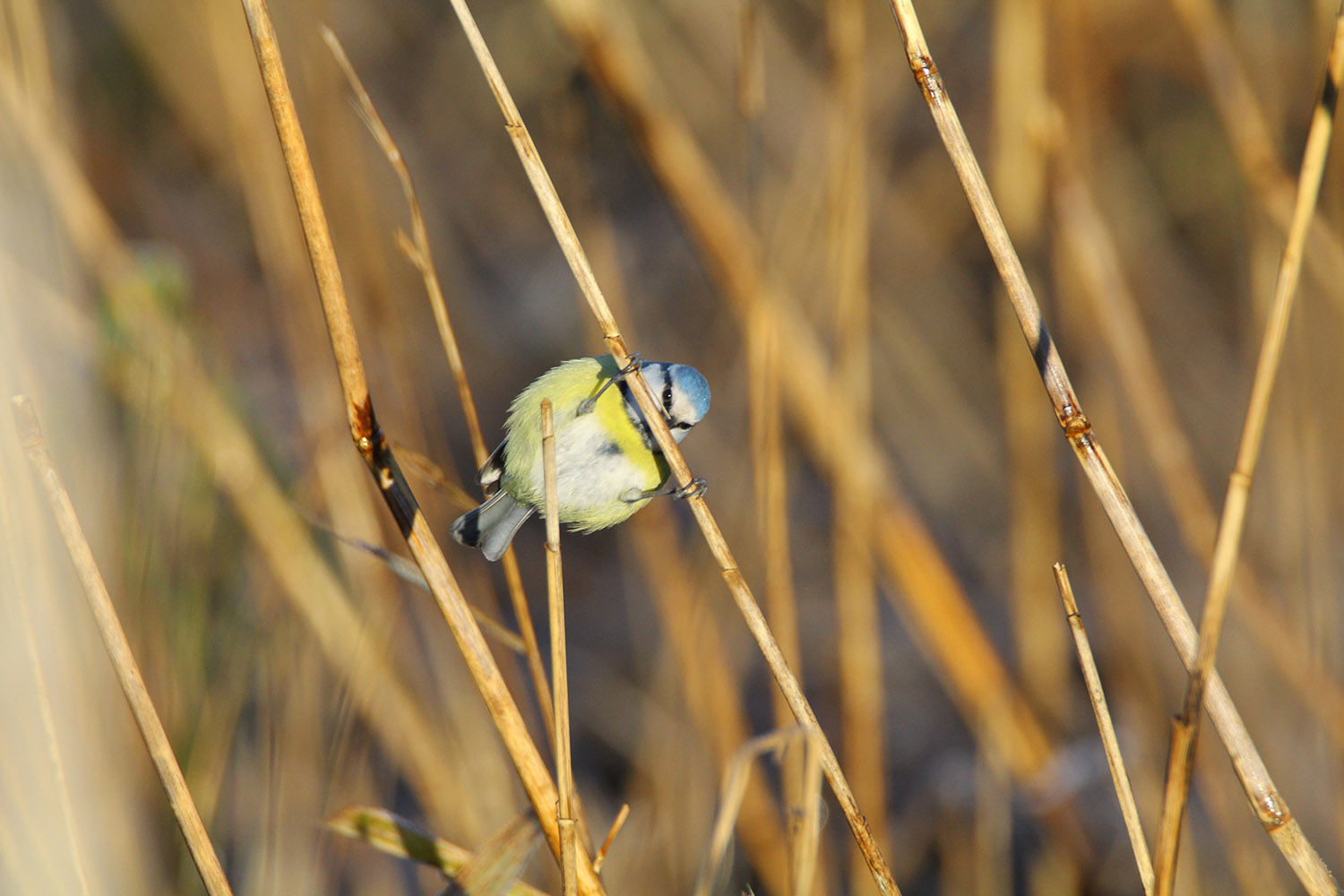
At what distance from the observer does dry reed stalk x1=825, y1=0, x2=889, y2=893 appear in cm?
109

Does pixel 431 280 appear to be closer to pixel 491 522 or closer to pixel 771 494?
pixel 491 522

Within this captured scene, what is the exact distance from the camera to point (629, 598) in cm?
216

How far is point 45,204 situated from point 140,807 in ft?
2.08

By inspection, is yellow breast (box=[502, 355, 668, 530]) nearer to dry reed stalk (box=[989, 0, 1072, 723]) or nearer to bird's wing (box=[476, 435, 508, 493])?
bird's wing (box=[476, 435, 508, 493])

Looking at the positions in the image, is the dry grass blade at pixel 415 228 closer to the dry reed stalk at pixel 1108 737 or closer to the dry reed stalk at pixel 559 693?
the dry reed stalk at pixel 559 693

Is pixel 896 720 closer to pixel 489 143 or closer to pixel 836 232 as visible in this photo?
pixel 836 232

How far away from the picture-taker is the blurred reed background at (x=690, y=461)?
97 cm

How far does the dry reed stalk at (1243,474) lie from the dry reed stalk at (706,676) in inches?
27.5

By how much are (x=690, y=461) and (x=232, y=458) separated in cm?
96

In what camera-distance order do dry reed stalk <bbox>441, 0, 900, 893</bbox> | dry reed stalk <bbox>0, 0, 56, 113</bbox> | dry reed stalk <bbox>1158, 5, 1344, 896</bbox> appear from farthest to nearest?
dry reed stalk <bbox>0, 0, 56, 113</bbox>, dry reed stalk <bbox>441, 0, 900, 893</bbox>, dry reed stalk <bbox>1158, 5, 1344, 896</bbox>

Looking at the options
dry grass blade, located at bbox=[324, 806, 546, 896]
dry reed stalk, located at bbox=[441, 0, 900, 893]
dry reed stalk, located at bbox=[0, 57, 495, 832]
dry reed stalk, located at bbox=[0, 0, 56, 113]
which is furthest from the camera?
dry reed stalk, located at bbox=[0, 57, 495, 832]

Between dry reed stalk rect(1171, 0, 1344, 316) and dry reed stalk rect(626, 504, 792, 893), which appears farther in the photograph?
dry reed stalk rect(626, 504, 792, 893)

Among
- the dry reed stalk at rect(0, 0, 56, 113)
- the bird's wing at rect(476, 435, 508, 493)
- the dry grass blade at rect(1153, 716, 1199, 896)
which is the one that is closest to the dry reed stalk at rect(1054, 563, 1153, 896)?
the dry grass blade at rect(1153, 716, 1199, 896)

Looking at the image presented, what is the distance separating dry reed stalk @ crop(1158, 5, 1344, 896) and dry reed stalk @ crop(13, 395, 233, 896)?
0.62m
